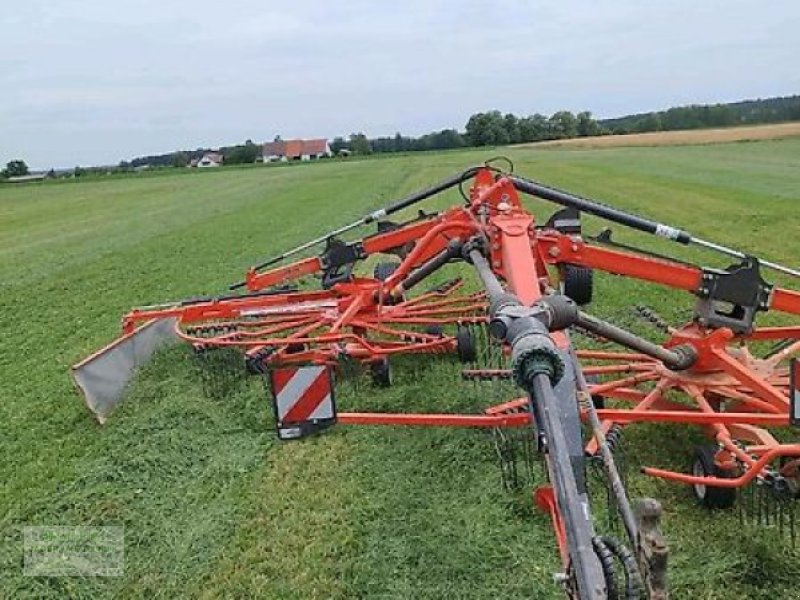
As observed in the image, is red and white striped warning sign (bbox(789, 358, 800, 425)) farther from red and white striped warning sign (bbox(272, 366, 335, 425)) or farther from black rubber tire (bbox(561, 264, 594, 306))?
black rubber tire (bbox(561, 264, 594, 306))

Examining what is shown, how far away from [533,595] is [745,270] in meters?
2.33

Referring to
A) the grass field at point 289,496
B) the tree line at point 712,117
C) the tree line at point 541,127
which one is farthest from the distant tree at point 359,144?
the grass field at point 289,496

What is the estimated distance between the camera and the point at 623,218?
16.9 feet

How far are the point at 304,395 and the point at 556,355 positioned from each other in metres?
1.40

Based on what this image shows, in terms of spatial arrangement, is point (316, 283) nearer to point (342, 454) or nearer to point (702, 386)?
point (342, 454)

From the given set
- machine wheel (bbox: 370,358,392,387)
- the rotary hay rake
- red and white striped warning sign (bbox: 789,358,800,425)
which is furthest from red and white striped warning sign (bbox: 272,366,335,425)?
machine wheel (bbox: 370,358,392,387)

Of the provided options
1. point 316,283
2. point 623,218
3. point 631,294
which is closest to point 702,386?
point 623,218

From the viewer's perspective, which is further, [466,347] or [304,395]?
[466,347]

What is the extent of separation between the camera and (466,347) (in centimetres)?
625

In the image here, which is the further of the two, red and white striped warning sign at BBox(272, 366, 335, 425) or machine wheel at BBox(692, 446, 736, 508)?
machine wheel at BBox(692, 446, 736, 508)

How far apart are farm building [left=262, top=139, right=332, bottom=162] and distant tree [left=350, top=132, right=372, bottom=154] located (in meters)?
8.31

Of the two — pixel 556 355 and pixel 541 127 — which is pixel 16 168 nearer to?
Answer: pixel 541 127

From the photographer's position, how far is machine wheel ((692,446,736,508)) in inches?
152

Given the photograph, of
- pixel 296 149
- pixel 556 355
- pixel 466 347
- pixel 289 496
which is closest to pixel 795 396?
pixel 556 355
